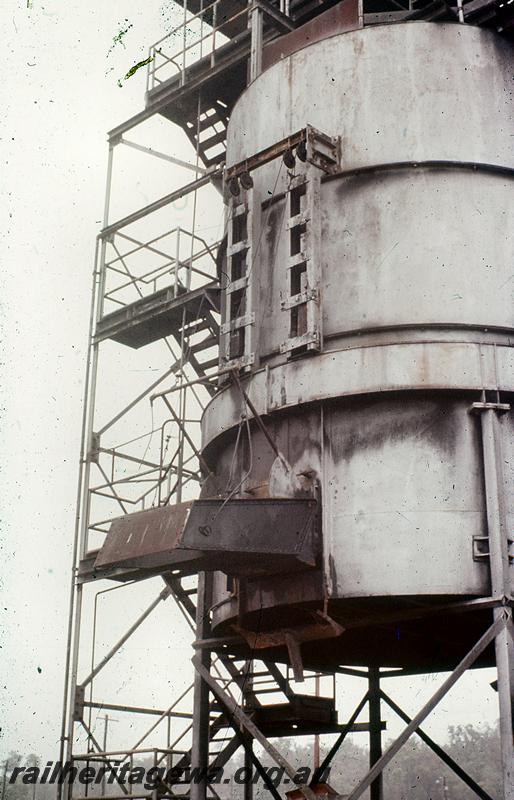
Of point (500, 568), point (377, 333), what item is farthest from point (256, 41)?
point (500, 568)

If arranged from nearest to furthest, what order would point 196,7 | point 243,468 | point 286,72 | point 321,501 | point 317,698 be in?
point 321,501, point 243,468, point 286,72, point 317,698, point 196,7

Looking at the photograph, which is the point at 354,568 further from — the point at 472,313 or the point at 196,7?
the point at 196,7

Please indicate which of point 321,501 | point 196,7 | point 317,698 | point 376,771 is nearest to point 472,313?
point 321,501

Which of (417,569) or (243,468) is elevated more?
(243,468)

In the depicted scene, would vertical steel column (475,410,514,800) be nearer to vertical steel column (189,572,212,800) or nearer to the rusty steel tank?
the rusty steel tank

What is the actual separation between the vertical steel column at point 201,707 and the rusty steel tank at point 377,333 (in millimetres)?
645

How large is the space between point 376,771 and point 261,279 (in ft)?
21.8

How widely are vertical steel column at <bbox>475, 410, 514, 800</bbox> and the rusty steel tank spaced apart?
182 millimetres

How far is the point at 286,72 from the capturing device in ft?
51.8

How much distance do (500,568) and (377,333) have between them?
3356 mm

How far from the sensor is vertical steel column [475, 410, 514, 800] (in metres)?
11.4

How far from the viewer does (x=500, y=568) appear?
12102mm

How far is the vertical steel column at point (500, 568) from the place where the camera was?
1143 centimetres

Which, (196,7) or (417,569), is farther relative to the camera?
(196,7)
